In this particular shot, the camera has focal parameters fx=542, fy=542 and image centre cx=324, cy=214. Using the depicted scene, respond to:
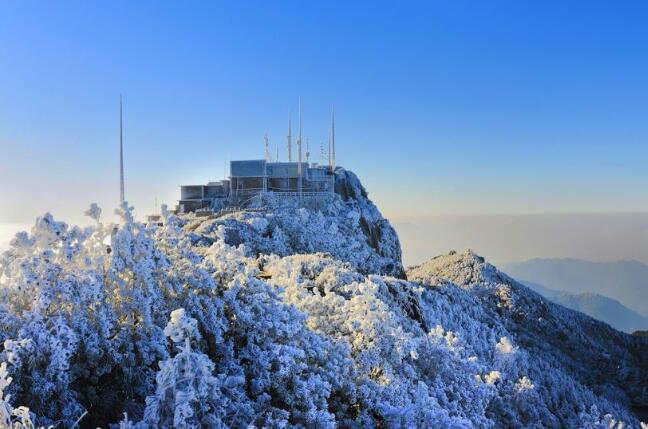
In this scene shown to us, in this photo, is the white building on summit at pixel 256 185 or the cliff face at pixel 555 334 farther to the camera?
the white building on summit at pixel 256 185

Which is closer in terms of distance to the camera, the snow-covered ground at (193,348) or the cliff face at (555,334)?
the snow-covered ground at (193,348)

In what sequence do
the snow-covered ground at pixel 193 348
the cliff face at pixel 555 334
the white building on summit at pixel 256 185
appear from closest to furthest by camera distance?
the snow-covered ground at pixel 193 348, the cliff face at pixel 555 334, the white building on summit at pixel 256 185

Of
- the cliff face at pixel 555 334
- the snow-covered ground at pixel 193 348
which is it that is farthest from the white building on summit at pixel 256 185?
the snow-covered ground at pixel 193 348

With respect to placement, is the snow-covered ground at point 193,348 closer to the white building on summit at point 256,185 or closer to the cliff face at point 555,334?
the cliff face at point 555,334

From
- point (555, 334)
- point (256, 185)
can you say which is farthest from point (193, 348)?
point (256, 185)

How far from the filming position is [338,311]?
15102 mm

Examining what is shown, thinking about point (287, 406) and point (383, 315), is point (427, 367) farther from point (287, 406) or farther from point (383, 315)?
point (287, 406)

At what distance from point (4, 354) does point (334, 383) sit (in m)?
6.01

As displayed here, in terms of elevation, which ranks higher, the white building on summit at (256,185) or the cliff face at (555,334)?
the white building on summit at (256,185)

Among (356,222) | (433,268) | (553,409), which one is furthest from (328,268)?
(433,268)

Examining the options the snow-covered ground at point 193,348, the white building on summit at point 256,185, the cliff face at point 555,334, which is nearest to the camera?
the snow-covered ground at point 193,348

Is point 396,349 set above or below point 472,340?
above

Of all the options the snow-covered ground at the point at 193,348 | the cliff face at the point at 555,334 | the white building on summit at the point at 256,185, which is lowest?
the cliff face at the point at 555,334

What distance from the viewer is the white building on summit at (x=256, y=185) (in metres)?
63.0
